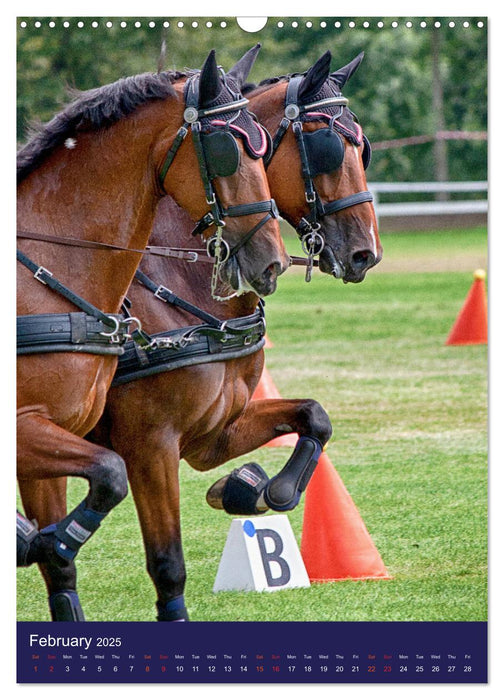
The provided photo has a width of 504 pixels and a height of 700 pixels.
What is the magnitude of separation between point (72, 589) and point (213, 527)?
5.83 ft

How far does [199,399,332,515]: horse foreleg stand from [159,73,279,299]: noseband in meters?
1.06

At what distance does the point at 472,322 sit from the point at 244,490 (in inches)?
269

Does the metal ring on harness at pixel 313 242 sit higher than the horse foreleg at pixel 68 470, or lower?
higher

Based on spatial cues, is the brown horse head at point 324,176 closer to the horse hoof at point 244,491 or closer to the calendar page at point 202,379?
the calendar page at point 202,379

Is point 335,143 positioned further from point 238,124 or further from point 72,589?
point 72,589

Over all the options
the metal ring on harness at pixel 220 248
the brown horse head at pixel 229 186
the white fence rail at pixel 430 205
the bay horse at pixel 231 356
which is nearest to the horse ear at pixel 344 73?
the bay horse at pixel 231 356

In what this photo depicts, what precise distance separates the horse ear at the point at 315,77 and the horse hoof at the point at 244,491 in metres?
1.51

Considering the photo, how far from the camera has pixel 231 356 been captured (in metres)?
4.38

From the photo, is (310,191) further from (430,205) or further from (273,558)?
(430,205)

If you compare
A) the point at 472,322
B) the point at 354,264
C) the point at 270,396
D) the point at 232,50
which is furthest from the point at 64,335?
the point at 472,322

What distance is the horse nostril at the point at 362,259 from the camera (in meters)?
4.37

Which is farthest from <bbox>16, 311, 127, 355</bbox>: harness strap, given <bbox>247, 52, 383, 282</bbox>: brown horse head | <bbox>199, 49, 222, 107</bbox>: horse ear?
<bbox>247, 52, 383, 282</bbox>: brown horse head

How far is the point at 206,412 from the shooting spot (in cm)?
428

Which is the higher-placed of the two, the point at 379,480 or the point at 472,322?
the point at 472,322
